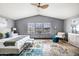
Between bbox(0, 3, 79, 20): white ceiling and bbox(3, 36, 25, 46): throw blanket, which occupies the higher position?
bbox(0, 3, 79, 20): white ceiling

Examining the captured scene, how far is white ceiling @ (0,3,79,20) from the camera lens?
1.69 metres

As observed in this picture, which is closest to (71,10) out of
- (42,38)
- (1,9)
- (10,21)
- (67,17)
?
(67,17)

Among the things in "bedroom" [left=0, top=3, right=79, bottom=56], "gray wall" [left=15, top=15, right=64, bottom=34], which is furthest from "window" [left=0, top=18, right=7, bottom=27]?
"gray wall" [left=15, top=15, right=64, bottom=34]

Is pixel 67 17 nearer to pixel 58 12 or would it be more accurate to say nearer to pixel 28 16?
pixel 58 12

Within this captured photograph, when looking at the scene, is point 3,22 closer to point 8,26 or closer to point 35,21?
point 8,26

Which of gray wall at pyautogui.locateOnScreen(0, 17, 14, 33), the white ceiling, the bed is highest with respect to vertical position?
the white ceiling

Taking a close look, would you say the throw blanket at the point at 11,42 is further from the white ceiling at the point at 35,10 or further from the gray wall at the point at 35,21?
the white ceiling at the point at 35,10

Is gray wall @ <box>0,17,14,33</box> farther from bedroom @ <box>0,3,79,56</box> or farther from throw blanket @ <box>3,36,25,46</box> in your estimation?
throw blanket @ <box>3,36,25,46</box>

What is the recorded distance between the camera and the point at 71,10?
179 centimetres

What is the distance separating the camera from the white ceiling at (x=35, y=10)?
5.54ft

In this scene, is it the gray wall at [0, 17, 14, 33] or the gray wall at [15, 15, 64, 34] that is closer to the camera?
the gray wall at [0, 17, 14, 33]

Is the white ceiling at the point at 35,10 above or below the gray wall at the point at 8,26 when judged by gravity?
above

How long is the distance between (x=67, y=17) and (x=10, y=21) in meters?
1.00

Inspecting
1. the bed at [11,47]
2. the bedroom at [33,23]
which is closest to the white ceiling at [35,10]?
the bedroom at [33,23]
